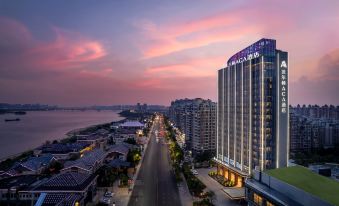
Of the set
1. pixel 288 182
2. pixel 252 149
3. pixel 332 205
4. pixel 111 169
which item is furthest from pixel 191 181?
pixel 332 205

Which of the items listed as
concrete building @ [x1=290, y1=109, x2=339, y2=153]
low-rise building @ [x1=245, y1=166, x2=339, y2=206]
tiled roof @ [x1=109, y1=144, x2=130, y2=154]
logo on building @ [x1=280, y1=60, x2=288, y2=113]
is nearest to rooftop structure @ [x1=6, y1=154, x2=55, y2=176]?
tiled roof @ [x1=109, y1=144, x2=130, y2=154]

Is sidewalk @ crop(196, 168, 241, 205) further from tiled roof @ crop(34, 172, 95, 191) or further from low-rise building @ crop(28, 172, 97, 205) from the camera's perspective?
tiled roof @ crop(34, 172, 95, 191)

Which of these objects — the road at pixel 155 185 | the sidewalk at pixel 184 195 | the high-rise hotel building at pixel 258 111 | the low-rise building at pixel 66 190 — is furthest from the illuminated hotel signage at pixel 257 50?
the low-rise building at pixel 66 190

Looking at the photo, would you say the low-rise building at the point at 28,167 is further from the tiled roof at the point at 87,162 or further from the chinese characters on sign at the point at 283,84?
the chinese characters on sign at the point at 283,84

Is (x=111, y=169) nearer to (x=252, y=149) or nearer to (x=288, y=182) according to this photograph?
(x=252, y=149)

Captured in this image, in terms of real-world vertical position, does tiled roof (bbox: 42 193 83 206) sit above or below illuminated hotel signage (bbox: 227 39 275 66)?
below

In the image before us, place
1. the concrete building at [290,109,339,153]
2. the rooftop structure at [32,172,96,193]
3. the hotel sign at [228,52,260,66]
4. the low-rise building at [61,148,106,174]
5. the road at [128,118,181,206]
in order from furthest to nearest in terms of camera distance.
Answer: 1. the concrete building at [290,109,339,153]
2. the low-rise building at [61,148,106,174]
3. the hotel sign at [228,52,260,66]
4. the road at [128,118,181,206]
5. the rooftop structure at [32,172,96,193]
